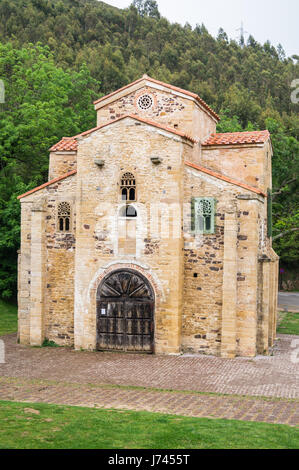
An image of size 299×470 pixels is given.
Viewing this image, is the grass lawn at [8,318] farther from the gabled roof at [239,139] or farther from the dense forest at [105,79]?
the gabled roof at [239,139]

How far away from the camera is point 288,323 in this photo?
27359mm

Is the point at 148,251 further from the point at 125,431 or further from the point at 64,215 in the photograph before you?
the point at 125,431

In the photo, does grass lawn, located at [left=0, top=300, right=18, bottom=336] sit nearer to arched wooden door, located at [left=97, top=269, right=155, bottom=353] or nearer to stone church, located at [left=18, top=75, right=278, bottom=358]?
stone church, located at [left=18, top=75, right=278, bottom=358]

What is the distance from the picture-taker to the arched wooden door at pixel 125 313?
18.6 metres

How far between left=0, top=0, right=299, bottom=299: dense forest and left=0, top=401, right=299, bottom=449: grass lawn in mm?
17492

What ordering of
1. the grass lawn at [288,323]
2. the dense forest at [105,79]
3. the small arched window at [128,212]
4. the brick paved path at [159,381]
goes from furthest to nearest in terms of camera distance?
1. the dense forest at [105,79]
2. the grass lawn at [288,323]
3. the small arched window at [128,212]
4. the brick paved path at [159,381]

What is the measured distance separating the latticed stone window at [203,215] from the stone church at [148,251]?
0.04m

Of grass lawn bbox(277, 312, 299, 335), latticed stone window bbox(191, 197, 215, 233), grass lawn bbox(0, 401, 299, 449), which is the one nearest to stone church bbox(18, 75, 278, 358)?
latticed stone window bbox(191, 197, 215, 233)

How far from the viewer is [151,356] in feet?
59.8

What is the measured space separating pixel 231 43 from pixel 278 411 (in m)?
113

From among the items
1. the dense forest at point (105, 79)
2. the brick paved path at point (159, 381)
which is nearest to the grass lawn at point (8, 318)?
the dense forest at point (105, 79)

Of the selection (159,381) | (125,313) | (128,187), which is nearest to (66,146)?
(128,187)

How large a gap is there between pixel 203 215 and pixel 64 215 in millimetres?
5430

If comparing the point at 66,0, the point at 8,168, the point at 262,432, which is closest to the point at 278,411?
the point at 262,432
